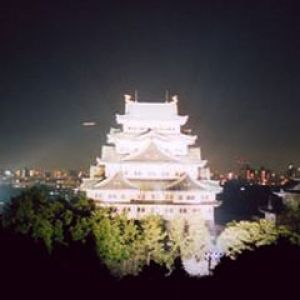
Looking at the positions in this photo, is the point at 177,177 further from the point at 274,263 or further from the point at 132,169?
the point at 274,263

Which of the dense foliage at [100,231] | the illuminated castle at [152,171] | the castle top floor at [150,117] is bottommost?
the dense foliage at [100,231]

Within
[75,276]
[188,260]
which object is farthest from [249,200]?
[75,276]

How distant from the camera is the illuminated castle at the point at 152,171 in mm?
37156

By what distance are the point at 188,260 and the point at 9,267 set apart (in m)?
11.8

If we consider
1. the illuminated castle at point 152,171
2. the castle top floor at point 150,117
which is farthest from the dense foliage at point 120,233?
the castle top floor at point 150,117

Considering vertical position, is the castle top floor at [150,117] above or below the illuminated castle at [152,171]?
above

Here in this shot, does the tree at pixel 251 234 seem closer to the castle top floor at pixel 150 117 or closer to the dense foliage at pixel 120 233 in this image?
the dense foliage at pixel 120 233

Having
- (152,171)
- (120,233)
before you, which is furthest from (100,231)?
(152,171)

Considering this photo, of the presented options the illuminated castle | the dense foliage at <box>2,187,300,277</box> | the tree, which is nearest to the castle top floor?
the illuminated castle

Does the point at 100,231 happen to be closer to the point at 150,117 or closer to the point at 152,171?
the point at 152,171

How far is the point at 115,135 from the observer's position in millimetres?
40375

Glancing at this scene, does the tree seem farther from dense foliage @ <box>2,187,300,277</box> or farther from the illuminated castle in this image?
the illuminated castle

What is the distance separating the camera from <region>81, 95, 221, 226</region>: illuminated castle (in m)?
37.2

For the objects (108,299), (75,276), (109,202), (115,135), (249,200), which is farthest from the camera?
(249,200)
